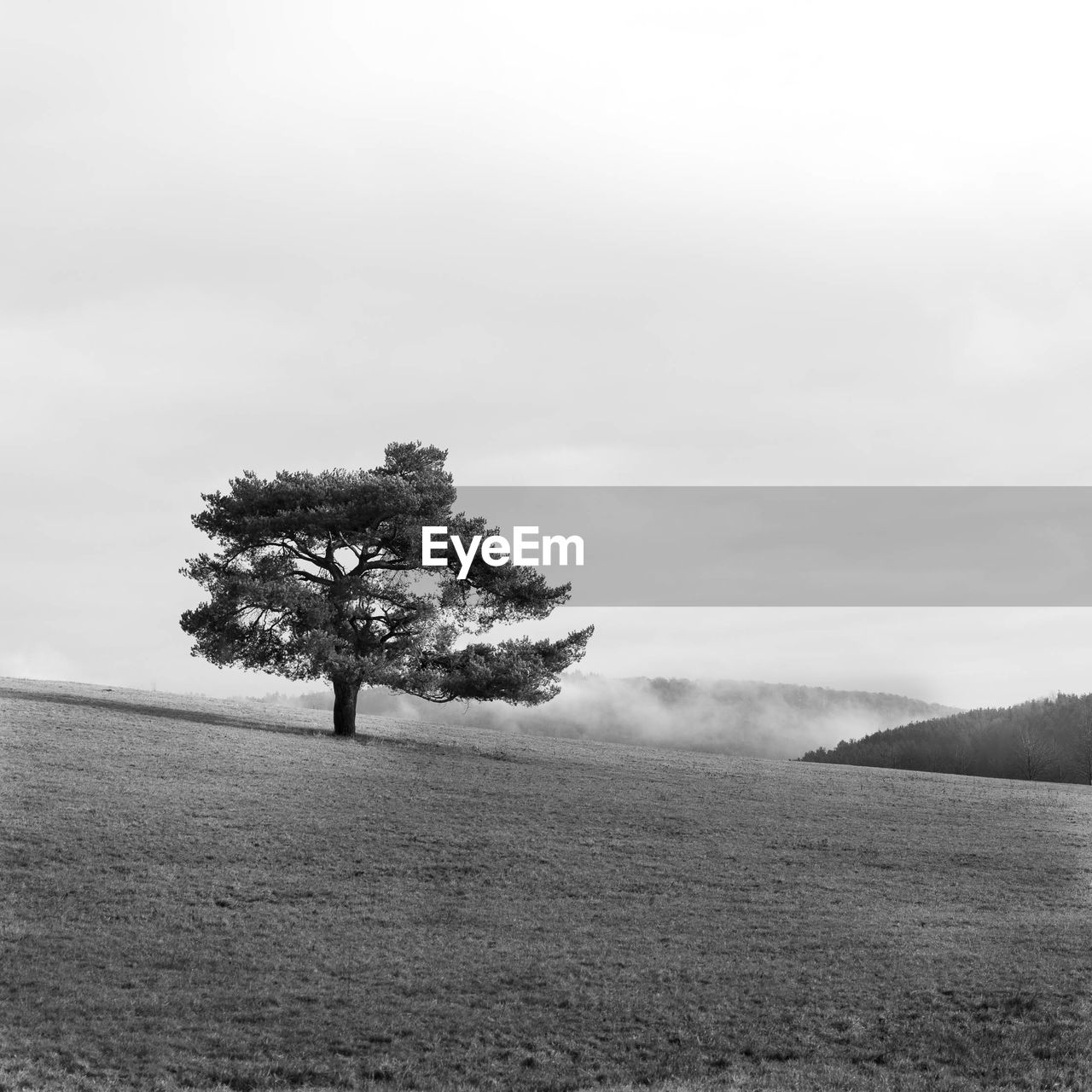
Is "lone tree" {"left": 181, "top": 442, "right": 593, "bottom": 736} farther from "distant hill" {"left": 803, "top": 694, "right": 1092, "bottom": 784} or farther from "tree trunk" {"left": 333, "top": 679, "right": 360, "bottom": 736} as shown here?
"distant hill" {"left": 803, "top": 694, "right": 1092, "bottom": 784}

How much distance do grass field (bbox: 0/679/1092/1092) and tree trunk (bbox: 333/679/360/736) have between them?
7261mm

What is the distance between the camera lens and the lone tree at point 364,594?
1959 inches

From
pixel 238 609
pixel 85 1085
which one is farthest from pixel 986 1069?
pixel 238 609

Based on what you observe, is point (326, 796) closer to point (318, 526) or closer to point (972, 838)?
point (318, 526)

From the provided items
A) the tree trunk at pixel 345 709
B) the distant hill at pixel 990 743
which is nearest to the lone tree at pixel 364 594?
the tree trunk at pixel 345 709

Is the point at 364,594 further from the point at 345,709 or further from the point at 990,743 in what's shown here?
the point at 990,743

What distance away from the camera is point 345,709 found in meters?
52.4

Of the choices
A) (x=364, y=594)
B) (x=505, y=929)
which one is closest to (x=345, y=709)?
(x=364, y=594)

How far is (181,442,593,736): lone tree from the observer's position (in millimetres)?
49750

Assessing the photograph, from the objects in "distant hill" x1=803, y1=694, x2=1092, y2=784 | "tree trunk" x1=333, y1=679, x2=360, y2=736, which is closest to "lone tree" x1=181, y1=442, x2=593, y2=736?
"tree trunk" x1=333, y1=679, x2=360, y2=736

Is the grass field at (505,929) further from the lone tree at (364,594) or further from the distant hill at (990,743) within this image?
A: the distant hill at (990,743)

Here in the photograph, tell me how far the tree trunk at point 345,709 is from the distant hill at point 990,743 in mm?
84917

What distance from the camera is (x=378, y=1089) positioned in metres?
15.6

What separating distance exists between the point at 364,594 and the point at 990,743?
379 ft
